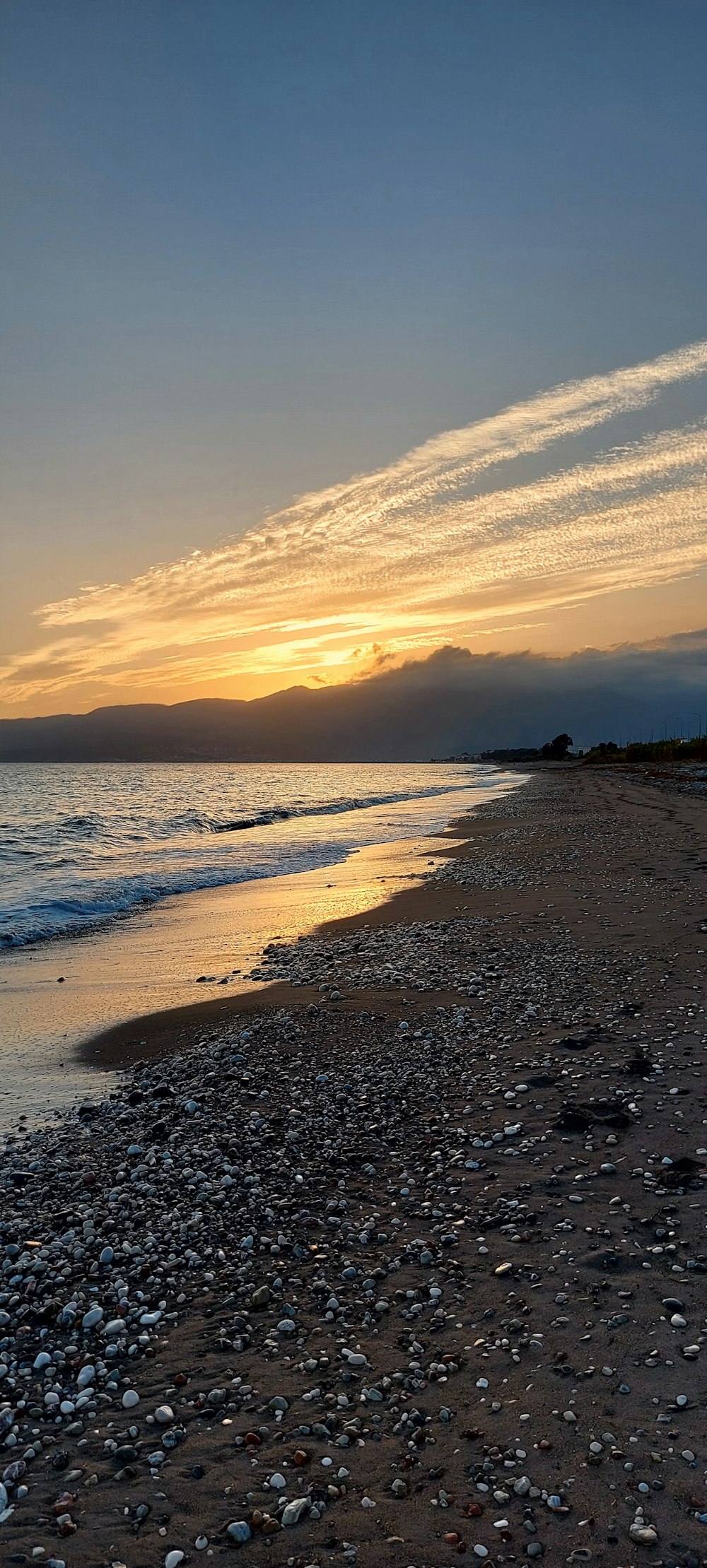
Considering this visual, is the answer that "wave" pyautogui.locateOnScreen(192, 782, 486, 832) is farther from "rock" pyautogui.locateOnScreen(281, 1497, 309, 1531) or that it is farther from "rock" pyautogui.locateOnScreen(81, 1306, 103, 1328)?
"rock" pyautogui.locateOnScreen(281, 1497, 309, 1531)

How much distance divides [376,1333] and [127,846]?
3567 centimetres

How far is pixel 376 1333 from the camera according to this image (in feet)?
16.5

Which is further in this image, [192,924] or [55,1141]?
[192,924]

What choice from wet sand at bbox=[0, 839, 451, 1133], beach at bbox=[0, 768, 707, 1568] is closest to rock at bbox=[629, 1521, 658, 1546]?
beach at bbox=[0, 768, 707, 1568]

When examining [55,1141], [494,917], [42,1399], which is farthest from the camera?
[494,917]

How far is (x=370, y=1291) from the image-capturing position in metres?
5.44

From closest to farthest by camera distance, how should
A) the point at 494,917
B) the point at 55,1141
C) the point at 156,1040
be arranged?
the point at 55,1141
the point at 156,1040
the point at 494,917

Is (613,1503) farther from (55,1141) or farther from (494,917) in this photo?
(494,917)

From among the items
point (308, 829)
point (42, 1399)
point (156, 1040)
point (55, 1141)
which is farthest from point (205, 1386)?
point (308, 829)

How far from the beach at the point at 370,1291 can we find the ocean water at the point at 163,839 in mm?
11508

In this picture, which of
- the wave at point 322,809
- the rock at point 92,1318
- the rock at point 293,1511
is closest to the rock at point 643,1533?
the rock at point 293,1511

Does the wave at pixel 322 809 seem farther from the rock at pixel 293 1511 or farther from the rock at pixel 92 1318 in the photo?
the rock at pixel 293 1511

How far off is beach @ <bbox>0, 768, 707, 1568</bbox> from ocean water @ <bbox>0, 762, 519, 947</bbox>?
11.5 meters

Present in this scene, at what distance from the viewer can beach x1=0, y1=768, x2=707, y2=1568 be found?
381 cm
